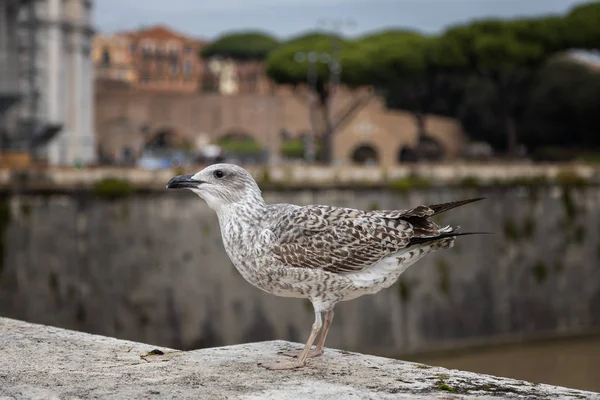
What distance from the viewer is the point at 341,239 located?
7680 millimetres

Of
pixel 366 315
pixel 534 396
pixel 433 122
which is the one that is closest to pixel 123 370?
pixel 534 396

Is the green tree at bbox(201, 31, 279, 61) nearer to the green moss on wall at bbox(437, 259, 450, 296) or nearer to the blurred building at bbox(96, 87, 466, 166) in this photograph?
the blurred building at bbox(96, 87, 466, 166)

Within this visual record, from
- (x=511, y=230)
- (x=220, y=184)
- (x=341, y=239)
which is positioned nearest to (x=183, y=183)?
(x=220, y=184)

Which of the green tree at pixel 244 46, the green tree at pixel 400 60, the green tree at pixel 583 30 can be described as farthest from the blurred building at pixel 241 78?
the green tree at pixel 583 30

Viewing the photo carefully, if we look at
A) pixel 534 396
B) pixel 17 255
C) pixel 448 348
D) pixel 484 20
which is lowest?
pixel 448 348

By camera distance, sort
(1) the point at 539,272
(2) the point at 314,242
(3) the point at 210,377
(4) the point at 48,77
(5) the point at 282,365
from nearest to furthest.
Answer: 1. (3) the point at 210,377
2. (5) the point at 282,365
3. (2) the point at 314,242
4. (1) the point at 539,272
5. (4) the point at 48,77

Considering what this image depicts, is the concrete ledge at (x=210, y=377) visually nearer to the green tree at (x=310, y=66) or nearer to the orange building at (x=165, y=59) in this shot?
the green tree at (x=310, y=66)

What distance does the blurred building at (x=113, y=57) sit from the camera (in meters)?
135

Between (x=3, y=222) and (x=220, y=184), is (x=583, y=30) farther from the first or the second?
(x=220, y=184)

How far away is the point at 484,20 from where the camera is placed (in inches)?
2324

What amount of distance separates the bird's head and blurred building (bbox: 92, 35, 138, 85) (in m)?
129

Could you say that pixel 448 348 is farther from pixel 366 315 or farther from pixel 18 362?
pixel 18 362

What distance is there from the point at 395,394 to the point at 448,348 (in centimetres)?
2942

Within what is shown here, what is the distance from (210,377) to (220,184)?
1525 millimetres
